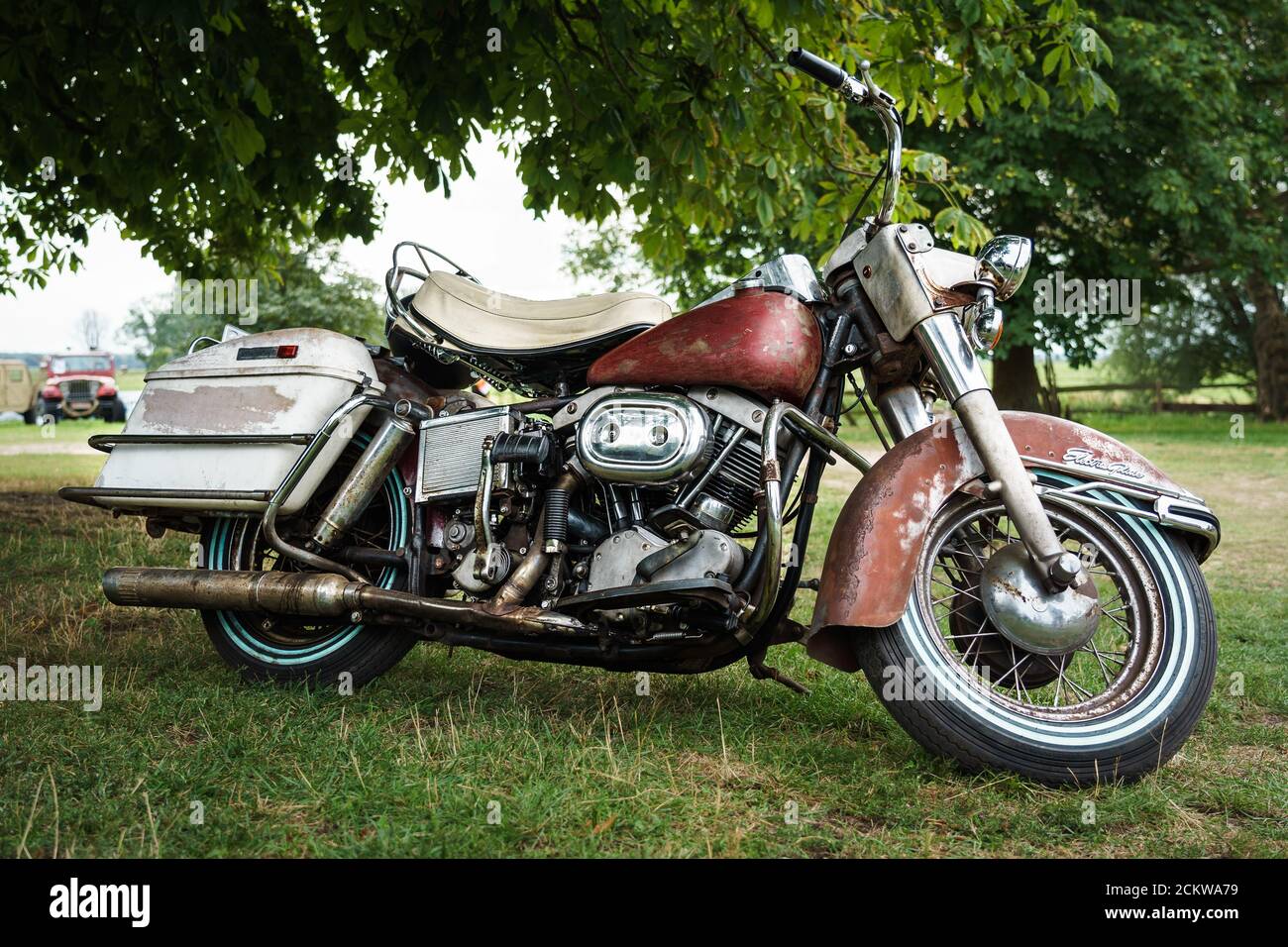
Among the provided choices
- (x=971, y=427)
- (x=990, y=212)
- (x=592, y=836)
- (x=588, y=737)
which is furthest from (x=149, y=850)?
(x=990, y=212)

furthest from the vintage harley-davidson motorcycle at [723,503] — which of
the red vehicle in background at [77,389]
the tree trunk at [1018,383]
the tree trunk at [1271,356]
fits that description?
the red vehicle in background at [77,389]

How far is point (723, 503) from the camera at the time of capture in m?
3.32

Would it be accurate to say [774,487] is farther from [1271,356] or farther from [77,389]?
[77,389]

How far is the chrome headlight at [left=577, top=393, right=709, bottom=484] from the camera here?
3.23 metres

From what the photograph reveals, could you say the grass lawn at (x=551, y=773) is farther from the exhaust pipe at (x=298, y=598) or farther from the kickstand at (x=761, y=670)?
the exhaust pipe at (x=298, y=598)

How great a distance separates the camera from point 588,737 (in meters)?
3.40

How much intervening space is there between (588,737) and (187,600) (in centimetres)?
159

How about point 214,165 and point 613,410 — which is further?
point 214,165

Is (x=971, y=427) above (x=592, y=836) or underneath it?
above

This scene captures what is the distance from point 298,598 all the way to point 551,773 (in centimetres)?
117

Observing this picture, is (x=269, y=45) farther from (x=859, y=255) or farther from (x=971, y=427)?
(x=971, y=427)

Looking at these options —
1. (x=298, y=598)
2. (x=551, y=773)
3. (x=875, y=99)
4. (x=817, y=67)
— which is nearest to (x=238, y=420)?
(x=298, y=598)
